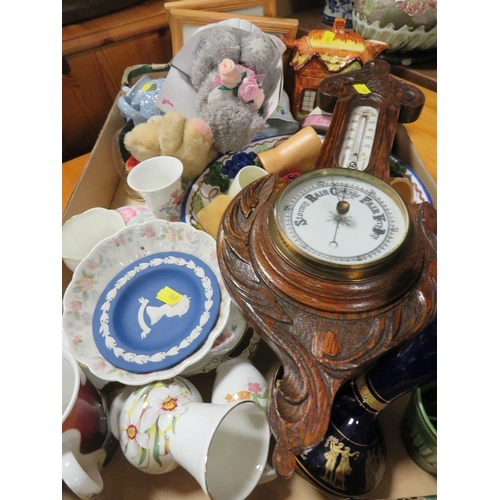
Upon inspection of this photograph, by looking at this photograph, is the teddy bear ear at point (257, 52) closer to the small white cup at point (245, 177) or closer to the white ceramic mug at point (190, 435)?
the small white cup at point (245, 177)

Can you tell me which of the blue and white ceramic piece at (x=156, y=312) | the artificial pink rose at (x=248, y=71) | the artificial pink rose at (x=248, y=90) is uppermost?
the artificial pink rose at (x=248, y=71)

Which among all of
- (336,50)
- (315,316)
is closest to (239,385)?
(315,316)

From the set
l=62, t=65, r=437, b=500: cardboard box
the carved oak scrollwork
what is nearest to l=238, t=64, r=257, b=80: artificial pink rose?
the carved oak scrollwork

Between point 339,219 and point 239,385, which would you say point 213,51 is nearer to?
point 339,219

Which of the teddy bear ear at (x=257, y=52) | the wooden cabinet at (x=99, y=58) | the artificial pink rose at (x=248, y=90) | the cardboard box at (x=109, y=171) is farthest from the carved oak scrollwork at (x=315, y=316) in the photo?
the wooden cabinet at (x=99, y=58)

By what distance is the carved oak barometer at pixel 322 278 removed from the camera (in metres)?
0.40

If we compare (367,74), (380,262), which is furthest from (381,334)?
(367,74)

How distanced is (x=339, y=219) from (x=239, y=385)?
0.29 meters

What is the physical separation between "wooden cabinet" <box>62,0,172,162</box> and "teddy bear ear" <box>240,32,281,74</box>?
472mm

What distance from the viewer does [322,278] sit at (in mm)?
438

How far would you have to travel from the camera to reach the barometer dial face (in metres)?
0.44

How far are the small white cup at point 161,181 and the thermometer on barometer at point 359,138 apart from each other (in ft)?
1.08

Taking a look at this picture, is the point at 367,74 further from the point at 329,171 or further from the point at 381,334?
the point at 381,334

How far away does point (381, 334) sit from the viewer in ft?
1.37
